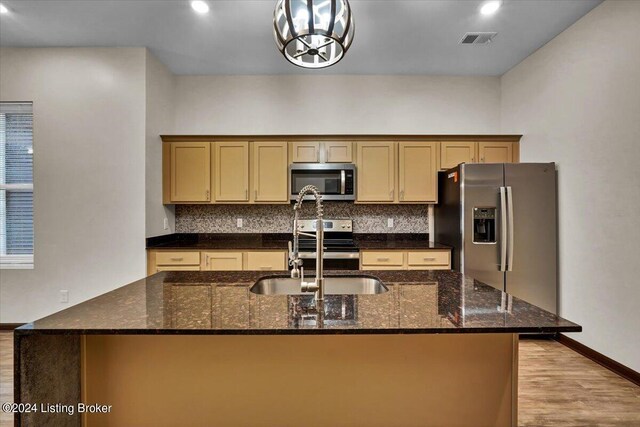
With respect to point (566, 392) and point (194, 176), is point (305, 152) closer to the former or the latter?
point (194, 176)

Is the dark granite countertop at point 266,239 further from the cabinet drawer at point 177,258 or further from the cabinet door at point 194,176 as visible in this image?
the cabinet door at point 194,176

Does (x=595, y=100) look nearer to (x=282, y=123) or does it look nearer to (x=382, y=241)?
(x=382, y=241)

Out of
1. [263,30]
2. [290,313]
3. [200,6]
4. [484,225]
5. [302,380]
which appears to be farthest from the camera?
[484,225]

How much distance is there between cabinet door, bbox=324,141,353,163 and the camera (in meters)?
3.83

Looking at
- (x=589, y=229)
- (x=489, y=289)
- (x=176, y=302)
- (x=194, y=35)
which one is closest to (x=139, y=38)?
(x=194, y=35)

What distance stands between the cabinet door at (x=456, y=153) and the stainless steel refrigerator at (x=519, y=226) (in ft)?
2.03

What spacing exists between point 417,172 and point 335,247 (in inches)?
52.3

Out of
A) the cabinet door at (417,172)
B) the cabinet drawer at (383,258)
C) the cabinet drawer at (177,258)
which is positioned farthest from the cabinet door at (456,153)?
the cabinet drawer at (177,258)

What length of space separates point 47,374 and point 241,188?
2.80 m

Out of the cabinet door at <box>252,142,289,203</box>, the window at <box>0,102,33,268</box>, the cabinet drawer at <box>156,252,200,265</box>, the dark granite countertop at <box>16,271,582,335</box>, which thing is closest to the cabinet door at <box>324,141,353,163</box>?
the cabinet door at <box>252,142,289,203</box>

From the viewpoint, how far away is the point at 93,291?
346 cm

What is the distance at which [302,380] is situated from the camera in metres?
1.37

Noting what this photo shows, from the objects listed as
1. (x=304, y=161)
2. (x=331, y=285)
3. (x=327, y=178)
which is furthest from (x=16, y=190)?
(x=331, y=285)

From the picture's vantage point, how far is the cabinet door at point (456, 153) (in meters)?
3.81
